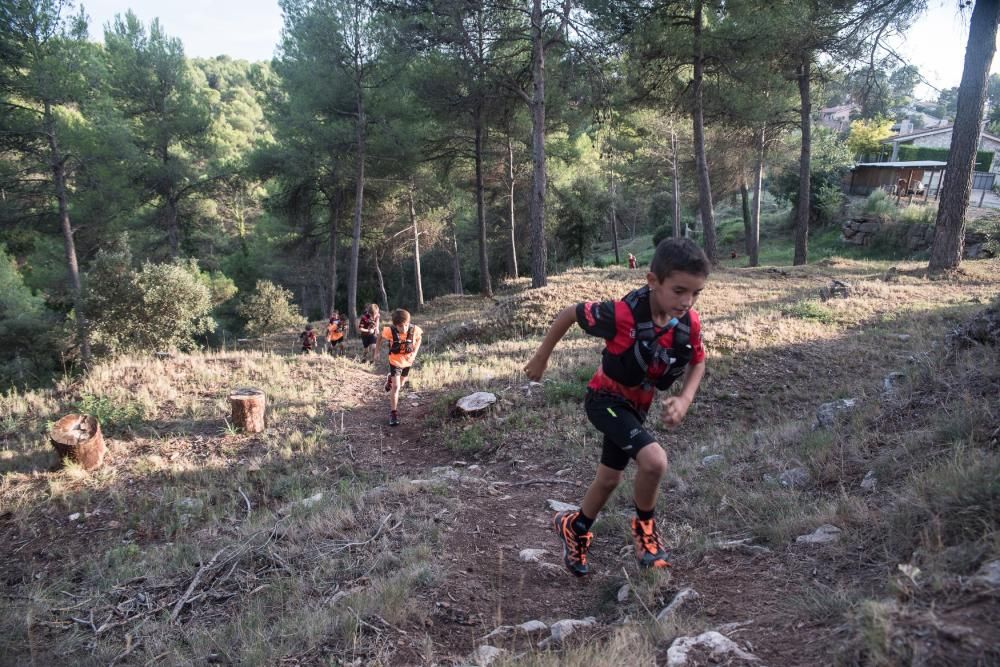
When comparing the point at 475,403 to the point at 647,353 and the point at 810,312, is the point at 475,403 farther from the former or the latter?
the point at 810,312

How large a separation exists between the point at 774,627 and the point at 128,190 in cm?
2235

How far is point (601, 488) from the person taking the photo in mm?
3289

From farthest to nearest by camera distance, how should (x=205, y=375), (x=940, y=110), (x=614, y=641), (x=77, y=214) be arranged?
1. (x=940, y=110)
2. (x=77, y=214)
3. (x=205, y=375)
4. (x=614, y=641)

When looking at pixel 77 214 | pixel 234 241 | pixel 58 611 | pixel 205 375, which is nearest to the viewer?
pixel 58 611

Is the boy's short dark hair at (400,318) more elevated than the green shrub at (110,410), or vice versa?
the boy's short dark hair at (400,318)

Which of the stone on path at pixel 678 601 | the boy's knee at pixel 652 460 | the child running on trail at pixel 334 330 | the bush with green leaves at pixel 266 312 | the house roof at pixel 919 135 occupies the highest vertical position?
the house roof at pixel 919 135

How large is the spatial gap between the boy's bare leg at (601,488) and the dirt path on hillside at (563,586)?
0.42 m

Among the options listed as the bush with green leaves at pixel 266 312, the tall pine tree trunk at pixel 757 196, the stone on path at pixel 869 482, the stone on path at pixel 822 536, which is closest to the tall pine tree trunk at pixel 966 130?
the tall pine tree trunk at pixel 757 196

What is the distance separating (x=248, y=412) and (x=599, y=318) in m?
6.19

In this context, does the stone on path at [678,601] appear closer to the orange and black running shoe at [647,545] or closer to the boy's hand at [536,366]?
the orange and black running shoe at [647,545]

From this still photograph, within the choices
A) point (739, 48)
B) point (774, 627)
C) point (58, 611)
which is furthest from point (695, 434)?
point (739, 48)

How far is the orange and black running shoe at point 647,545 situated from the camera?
3.33 m

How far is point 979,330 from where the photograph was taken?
17.0 ft

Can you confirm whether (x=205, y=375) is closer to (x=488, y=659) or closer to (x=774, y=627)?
(x=488, y=659)
